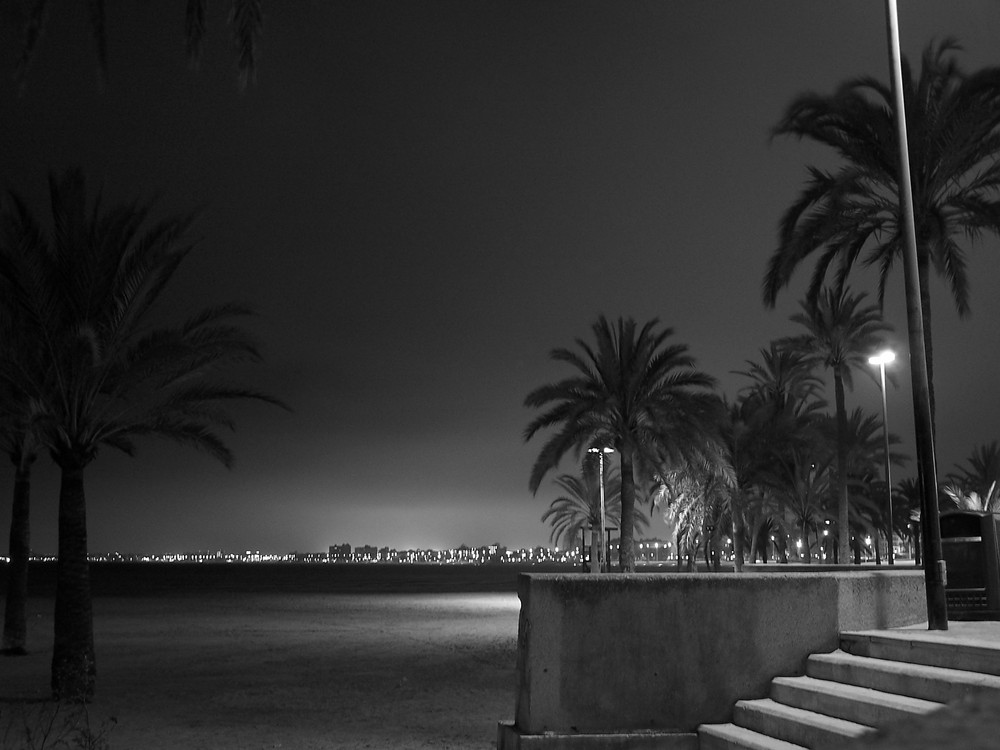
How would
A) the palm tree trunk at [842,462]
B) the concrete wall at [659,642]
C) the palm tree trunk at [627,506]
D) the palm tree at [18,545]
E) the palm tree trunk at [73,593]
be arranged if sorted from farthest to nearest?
1. the palm tree trunk at [842,462]
2. the palm tree trunk at [627,506]
3. the palm tree at [18,545]
4. the palm tree trunk at [73,593]
5. the concrete wall at [659,642]

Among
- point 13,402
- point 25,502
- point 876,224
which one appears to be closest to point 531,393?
point 876,224

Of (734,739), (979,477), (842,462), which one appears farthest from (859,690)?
(979,477)

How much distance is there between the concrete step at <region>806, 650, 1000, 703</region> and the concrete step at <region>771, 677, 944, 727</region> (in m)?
0.06

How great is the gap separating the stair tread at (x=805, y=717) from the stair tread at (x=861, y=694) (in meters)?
0.19

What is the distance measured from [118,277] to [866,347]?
91.6 ft

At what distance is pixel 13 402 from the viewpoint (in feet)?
48.8

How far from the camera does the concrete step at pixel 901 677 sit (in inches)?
269

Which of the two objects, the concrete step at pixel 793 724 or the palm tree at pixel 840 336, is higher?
the palm tree at pixel 840 336

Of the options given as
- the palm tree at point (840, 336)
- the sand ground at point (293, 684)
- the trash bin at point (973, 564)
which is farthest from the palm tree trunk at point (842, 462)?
the trash bin at point (973, 564)

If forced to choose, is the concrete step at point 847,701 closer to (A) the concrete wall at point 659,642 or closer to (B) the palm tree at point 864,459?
(A) the concrete wall at point 659,642

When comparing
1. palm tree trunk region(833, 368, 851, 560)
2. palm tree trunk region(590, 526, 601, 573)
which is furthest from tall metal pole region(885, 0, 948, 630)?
palm tree trunk region(590, 526, 601, 573)

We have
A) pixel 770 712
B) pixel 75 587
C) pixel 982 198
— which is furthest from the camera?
pixel 982 198

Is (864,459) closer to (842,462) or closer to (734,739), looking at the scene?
(842,462)

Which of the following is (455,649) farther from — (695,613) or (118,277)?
(695,613)
